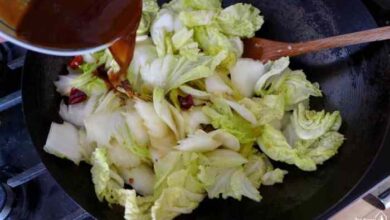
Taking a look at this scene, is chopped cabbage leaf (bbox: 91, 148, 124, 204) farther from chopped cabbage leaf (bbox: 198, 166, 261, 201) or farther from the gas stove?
chopped cabbage leaf (bbox: 198, 166, 261, 201)

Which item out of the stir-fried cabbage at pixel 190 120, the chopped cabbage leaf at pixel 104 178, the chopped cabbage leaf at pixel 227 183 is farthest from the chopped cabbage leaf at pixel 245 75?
the chopped cabbage leaf at pixel 104 178

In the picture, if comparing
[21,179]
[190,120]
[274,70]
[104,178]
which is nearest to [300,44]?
[274,70]

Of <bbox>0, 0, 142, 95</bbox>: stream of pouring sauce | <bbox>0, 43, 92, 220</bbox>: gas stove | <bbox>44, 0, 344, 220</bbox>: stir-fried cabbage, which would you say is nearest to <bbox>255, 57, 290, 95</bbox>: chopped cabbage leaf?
<bbox>44, 0, 344, 220</bbox>: stir-fried cabbage

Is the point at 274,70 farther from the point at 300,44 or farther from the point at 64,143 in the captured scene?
the point at 64,143

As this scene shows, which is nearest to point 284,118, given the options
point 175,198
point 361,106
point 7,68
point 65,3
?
point 361,106

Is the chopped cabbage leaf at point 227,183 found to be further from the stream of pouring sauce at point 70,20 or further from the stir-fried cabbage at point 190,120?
the stream of pouring sauce at point 70,20

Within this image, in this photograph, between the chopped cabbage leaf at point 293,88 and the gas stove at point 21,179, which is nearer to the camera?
the gas stove at point 21,179

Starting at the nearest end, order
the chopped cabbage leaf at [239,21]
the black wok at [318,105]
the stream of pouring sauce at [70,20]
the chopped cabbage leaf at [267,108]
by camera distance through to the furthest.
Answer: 1. the stream of pouring sauce at [70,20]
2. the black wok at [318,105]
3. the chopped cabbage leaf at [267,108]
4. the chopped cabbage leaf at [239,21]

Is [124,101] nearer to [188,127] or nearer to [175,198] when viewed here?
[188,127]
